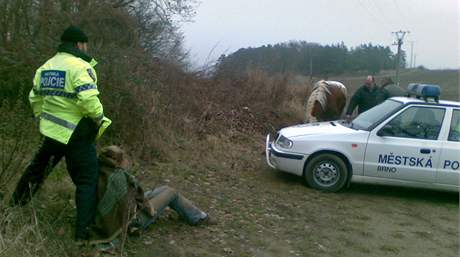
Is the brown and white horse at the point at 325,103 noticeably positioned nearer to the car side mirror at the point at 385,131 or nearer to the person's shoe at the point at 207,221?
the car side mirror at the point at 385,131

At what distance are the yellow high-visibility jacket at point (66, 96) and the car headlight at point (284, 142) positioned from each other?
160 inches

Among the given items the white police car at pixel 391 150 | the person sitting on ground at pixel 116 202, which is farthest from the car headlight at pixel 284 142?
the person sitting on ground at pixel 116 202

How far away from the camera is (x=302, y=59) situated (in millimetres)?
22031

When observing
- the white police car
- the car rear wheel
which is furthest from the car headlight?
the car rear wheel

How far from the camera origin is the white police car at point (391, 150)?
767 centimetres

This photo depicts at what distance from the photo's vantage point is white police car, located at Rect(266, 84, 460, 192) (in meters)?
7.67

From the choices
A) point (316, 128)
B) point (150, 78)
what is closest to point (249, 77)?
point (150, 78)

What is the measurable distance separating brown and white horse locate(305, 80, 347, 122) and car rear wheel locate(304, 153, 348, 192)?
11.1 feet

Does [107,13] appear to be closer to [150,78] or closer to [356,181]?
[150,78]

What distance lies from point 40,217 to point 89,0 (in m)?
5.89

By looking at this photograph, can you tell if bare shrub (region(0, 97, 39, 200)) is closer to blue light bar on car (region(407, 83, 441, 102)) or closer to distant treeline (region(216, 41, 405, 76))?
blue light bar on car (region(407, 83, 441, 102))

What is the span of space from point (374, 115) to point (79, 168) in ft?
17.3

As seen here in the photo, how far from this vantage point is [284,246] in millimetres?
5422

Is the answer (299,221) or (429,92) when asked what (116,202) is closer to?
(299,221)
